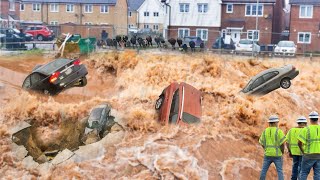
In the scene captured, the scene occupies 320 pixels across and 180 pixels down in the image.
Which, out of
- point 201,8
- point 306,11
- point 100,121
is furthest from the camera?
point 201,8

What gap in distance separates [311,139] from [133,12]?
51.3 ft

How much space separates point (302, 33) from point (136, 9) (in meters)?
7.79

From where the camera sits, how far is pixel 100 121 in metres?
14.3

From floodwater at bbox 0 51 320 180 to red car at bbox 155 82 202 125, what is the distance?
0.26m

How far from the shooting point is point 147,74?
1802cm

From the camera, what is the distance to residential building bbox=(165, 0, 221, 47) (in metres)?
25.3

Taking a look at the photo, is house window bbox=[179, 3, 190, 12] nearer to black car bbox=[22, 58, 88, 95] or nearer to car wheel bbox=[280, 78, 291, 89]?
car wheel bbox=[280, 78, 291, 89]

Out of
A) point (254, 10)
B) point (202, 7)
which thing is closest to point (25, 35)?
point (202, 7)

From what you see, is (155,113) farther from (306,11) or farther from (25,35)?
(306,11)

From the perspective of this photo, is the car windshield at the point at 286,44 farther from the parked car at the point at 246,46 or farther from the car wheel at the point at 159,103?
the car wheel at the point at 159,103

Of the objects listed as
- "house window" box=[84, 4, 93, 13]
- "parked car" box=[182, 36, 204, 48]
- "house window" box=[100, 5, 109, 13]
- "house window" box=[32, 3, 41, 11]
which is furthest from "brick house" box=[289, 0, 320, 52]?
"house window" box=[32, 3, 41, 11]

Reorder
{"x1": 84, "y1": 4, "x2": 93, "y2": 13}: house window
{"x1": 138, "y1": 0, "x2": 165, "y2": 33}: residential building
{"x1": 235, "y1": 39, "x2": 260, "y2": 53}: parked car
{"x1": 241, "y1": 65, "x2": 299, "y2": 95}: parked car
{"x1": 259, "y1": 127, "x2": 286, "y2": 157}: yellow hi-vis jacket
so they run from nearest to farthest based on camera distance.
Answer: {"x1": 259, "y1": 127, "x2": 286, "y2": 157}: yellow hi-vis jacket
{"x1": 241, "y1": 65, "x2": 299, "y2": 95}: parked car
{"x1": 235, "y1": 39, "x2": 260, "y2": 53}: parked car
{"x1": 84, "y1": 4, "x2": 93, "y2": 13}: house window
{"x1": 138, "y1": 0, "x2": 165, "y2": 33}: residential building

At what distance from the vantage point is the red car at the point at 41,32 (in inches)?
822

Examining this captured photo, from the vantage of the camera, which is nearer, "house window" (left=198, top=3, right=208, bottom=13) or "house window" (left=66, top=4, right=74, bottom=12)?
"house window" (left=66, top=4, right=74, bottom=12)
